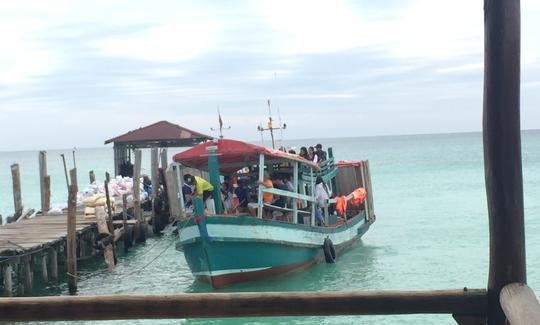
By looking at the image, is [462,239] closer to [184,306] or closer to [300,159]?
[300,159]

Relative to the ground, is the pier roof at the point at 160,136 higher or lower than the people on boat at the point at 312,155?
higher

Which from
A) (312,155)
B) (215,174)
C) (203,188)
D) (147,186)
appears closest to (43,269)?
(203,188)

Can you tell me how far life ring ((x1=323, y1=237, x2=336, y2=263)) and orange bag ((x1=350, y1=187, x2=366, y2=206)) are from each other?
2852 millimetres

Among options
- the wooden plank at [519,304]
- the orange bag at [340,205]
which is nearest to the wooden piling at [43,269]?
the orange bag at [340,205]

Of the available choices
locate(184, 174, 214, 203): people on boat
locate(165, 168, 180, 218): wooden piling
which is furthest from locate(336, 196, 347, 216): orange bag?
locate(165, 168, 180, 218): wooden piling

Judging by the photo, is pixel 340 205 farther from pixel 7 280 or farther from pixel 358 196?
pixel 7 280

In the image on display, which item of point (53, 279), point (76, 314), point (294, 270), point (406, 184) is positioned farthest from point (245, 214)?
point (406, 184)

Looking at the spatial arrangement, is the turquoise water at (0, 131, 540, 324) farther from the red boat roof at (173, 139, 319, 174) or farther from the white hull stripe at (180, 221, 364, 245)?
the red boat roof at (173, 139, 319, 174)

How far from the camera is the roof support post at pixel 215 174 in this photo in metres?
11.9

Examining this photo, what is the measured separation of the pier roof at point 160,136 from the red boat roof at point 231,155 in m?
12.2

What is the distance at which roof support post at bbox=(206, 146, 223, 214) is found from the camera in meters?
11.9

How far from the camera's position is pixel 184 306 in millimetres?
3279

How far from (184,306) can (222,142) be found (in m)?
9.06

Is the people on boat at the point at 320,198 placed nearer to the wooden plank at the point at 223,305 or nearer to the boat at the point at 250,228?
the boat at the point at 250,228
